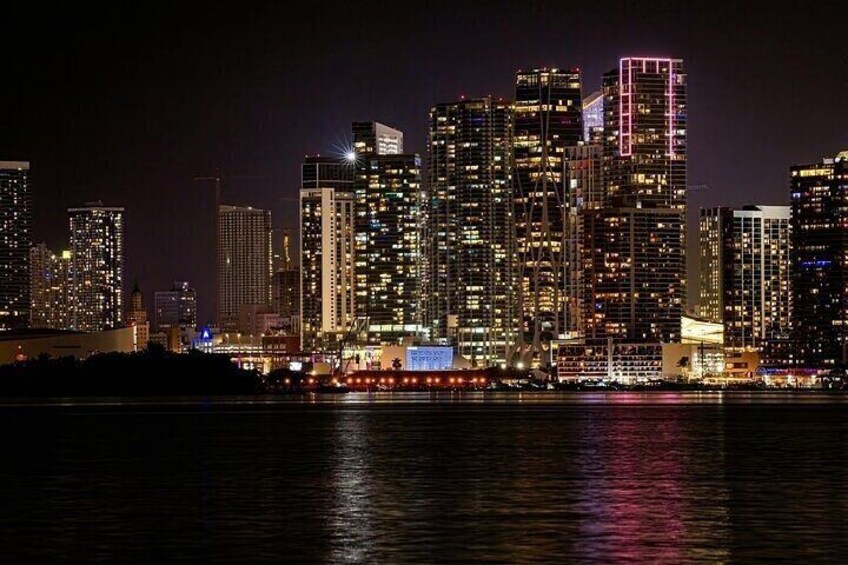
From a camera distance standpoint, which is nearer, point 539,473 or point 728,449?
point 539,473

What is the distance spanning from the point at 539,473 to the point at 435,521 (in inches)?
979

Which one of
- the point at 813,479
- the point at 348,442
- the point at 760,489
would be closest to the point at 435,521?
the point at 760,489

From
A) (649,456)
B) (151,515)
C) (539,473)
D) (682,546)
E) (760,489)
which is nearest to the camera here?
(682,546)

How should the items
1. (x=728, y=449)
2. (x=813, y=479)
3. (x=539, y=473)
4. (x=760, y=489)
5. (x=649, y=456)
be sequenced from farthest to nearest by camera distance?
(x=728, y=449) → (x=649, y=456) → (x=539, y=473) → (x=813, y=479) → (x=760, y=489)

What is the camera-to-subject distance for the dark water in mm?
56188

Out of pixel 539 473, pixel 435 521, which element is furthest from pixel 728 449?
pixel 435 521

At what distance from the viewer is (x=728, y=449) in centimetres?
11062

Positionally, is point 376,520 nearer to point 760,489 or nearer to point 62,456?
point 760,489

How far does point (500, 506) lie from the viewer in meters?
68.9

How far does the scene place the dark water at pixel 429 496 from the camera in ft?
184

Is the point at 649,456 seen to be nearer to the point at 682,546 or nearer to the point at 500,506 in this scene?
the point at 500,506

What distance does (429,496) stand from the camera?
74.4 m

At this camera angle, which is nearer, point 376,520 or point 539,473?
Result: point 376,520

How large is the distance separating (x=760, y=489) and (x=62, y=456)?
48.2 metres
